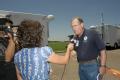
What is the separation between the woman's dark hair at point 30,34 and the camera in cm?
368

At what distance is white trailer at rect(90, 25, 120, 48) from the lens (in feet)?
114

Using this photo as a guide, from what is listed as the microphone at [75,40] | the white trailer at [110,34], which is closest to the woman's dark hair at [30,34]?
the microphone at [75,40]

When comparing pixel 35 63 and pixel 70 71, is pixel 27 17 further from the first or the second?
pixel 70 71

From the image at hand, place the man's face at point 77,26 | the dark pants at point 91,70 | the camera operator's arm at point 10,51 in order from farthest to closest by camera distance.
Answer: the dark pants at point 91,70
the man's face at point 77,26
the camera operator's arm at point 10,51

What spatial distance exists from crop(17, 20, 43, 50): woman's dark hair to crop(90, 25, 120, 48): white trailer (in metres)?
30.6

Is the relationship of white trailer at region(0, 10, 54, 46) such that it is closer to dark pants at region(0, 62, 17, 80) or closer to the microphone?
dark pants at region(0, 62, 17, 80)

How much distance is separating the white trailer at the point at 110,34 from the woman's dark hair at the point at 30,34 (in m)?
30.6

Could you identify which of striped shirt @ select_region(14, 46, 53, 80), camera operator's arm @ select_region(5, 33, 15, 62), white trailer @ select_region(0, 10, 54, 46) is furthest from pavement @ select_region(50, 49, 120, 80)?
striped shirt @ select_region(14, 46, 53, 80)

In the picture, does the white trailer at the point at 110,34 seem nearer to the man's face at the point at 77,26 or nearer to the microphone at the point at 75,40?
the microphone at the point at 75,40

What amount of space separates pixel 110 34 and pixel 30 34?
106 feet

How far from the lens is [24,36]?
371 cm

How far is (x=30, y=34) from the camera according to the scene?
3.68 m

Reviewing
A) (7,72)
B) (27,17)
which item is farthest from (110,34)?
(7,72)

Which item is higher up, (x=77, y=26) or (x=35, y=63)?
(x=77, y=26)
